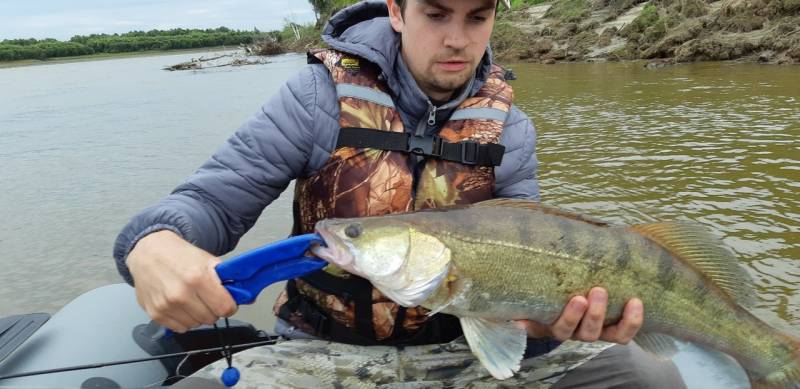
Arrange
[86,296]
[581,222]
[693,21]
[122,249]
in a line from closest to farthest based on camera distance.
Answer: [122,249], [581,222], [86,296], [693,21]

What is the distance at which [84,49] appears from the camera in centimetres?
8250

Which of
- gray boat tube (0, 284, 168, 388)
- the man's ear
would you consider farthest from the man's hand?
gray boat tube (0, 284, 168, 388)

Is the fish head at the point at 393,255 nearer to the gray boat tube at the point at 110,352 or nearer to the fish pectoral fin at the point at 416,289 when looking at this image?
the fish pectoral fin at the point at 416,289

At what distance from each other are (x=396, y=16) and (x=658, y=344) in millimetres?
2065

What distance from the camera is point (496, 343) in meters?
2.29

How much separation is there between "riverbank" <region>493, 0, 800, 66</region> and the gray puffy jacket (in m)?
17.3

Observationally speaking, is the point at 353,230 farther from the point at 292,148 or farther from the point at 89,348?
the point at 89,348

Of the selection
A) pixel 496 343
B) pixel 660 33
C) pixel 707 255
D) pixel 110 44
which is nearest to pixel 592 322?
pixel 496 343

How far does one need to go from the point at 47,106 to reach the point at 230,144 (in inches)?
924

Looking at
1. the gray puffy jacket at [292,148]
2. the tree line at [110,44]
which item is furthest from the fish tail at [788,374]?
the tree line at [110,44]

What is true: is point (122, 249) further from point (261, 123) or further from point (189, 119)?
point (189, 119)

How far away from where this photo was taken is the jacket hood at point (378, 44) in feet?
9.81

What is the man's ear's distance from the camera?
3.04m

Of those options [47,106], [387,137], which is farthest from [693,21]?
[47,106]
